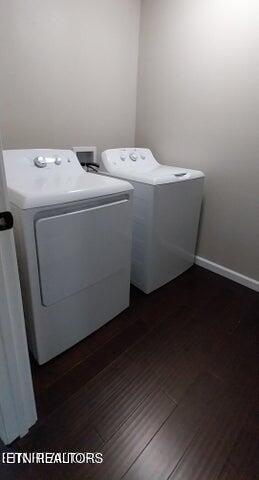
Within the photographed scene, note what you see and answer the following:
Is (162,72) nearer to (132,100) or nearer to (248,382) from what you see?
(132,100)

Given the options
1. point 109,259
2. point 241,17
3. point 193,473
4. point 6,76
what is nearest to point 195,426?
point 193,473

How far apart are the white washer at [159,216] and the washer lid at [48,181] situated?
29 cm

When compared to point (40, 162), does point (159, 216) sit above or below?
below

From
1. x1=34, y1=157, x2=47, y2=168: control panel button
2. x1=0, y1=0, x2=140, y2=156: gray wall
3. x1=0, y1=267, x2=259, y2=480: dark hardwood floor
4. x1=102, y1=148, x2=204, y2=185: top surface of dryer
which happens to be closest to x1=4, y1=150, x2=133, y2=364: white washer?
x1=34, y1=157, x2=47, y2=168: control panel button

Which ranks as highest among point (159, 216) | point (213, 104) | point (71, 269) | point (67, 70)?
point (67, 70)

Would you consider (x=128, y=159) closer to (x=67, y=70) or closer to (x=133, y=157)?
(x=133, y=157)

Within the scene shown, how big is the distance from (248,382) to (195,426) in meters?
0.37

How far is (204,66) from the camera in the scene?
5.98 ft

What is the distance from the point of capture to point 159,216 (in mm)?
1644

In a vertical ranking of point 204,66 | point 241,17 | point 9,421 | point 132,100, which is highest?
point 241,17

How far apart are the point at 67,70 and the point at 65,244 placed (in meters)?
1.42

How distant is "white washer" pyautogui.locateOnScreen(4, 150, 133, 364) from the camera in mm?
1047

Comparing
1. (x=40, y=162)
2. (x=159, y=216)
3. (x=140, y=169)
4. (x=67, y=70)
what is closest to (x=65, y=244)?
(x=40, y=162)

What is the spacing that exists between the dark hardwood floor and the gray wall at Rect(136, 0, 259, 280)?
2.31 feet
